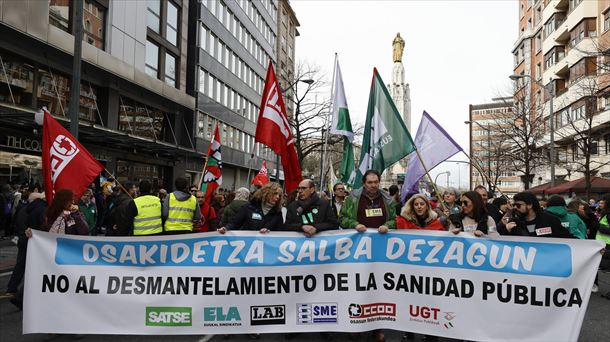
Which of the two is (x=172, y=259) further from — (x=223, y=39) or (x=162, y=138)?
(x=223, y=39)

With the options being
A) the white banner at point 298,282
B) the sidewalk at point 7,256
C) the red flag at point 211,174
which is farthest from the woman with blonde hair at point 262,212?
the sidewalk at point 7,256

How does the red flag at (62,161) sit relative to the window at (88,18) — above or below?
below

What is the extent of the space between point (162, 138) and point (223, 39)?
38.8ft

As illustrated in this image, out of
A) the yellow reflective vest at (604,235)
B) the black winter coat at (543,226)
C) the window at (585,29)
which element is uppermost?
the window at (585,29)

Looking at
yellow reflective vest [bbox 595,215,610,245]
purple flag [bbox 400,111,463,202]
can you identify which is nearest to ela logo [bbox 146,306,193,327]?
purple flag [bbox 400,111,463,202]

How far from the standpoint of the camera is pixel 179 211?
7051 millimetres

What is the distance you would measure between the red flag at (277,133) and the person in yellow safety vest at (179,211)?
5.58 ft

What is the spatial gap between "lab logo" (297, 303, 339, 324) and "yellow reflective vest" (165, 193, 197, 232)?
7.51 feet

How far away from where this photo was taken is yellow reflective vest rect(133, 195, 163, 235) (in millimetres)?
6844

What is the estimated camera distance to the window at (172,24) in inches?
1145

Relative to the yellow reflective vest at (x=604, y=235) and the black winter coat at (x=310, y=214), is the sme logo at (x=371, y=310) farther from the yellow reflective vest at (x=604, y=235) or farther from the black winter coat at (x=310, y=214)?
the yellow reflective vest at (x=604, y=235)

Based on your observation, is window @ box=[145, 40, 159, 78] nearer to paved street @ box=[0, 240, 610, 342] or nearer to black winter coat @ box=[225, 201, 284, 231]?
paved street @ box=[0, 240, 610, 342]

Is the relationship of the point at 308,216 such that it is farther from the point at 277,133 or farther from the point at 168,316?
the point at 277,133

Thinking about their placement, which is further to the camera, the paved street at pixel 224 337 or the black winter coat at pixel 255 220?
the black winter coat at pixel 255 220
